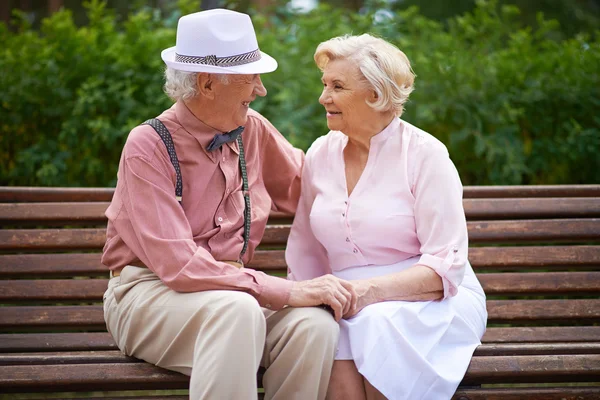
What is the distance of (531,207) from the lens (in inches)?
158

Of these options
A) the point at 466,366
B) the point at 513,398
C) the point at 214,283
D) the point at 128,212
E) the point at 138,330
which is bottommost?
the point at 513,398

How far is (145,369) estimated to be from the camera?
3.05 m

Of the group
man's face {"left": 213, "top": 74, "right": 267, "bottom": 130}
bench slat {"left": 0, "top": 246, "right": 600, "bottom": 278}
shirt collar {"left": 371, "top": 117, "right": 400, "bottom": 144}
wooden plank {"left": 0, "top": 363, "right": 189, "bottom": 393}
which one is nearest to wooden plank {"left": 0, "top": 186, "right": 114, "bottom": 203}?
bench slat {"left": 0, "top": 246, "right": 600, "bottom": 278}

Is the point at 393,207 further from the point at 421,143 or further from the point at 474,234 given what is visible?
the point at 474,234

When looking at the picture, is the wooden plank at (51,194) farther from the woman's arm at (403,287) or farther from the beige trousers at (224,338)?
the woman's arm at (403,287)

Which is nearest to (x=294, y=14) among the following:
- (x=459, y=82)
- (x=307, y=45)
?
(x=307, y=45)

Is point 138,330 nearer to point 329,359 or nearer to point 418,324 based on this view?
point 329,359

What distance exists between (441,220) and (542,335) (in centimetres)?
99

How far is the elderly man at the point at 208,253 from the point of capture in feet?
9.23

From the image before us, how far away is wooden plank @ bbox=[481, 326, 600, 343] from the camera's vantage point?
3.68 meters

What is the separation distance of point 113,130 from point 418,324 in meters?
2.47

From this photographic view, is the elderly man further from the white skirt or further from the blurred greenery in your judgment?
the blurred greenery

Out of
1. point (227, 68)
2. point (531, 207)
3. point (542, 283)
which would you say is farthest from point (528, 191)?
point (227, 68)

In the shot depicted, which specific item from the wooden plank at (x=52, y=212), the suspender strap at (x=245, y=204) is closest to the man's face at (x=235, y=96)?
the suspender strap at (x=245, y=204)
